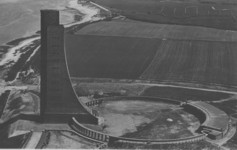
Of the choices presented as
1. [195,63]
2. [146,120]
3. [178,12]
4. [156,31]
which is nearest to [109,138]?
[146,120]

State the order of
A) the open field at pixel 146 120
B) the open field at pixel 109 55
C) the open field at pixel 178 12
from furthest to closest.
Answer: the open field at pixel 178 12 < the open field at pixel 109 55 < the open field at pixel 146 120

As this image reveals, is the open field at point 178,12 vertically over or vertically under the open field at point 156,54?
over

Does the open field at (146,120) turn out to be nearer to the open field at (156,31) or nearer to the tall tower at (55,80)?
the tall tower at (55,80)

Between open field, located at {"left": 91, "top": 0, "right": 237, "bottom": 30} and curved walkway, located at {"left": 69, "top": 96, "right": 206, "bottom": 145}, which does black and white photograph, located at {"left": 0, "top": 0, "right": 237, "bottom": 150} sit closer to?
curved walkway, located at {"left": 69, "top": 96, "right": 206, "bottom": 145}

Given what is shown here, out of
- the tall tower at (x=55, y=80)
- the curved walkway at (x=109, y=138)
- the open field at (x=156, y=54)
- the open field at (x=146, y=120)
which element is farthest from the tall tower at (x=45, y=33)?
the open field at (x=156, y=54)

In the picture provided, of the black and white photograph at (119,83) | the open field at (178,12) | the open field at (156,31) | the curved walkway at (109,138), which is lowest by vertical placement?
the curved walkway at (109,138)

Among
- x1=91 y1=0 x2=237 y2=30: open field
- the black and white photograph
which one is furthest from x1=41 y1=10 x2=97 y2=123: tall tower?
x1=91 y1=0 x2=237 y2=30: open field

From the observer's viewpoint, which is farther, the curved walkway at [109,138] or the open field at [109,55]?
the open field at [109,55]
